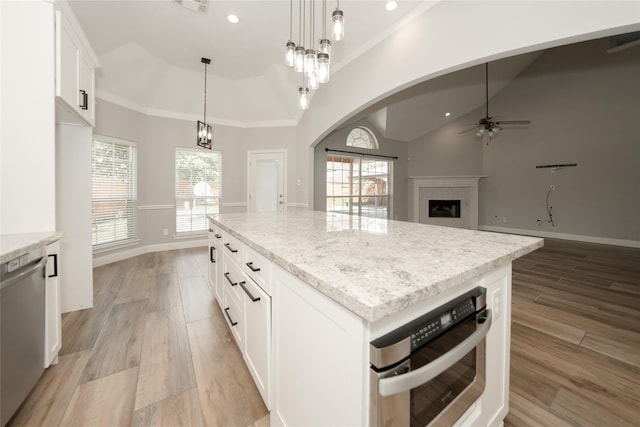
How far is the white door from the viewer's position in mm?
5488

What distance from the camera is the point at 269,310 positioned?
1115 mm

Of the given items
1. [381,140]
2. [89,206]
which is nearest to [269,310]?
[89,206]

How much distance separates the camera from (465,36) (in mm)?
2369

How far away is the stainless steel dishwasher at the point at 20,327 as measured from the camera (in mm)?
1117

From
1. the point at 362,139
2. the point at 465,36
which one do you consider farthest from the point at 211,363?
the point at 362,139

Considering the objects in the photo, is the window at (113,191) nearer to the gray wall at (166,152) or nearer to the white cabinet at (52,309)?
the gray wall at (166,152)

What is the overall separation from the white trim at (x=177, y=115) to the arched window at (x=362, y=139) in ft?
5.63

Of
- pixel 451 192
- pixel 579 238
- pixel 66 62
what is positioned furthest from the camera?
pixel 451 192

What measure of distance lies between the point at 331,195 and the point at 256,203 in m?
1.80

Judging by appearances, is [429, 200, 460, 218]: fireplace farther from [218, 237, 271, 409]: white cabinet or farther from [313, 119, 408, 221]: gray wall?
[218, 237, 271, 409]: white cabinet

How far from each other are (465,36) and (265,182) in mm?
4242

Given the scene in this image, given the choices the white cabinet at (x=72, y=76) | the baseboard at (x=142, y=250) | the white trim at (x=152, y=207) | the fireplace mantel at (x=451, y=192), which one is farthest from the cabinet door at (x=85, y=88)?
the fireplace mantel at (x=451, y=192)

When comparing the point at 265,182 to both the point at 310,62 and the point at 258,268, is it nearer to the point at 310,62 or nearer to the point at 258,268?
the point at 310,62

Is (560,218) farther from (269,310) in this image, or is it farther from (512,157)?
(269,310)
